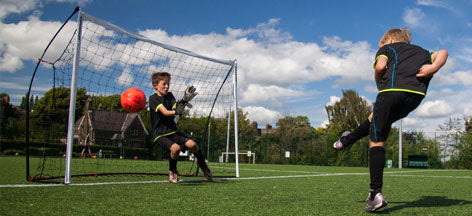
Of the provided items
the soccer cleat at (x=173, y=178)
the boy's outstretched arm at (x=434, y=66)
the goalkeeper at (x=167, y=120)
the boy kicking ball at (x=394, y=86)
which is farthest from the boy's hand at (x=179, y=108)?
the boy's outstretched arm at (x=434, y=66)

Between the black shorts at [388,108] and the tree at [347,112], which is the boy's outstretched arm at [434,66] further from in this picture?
the tree at [347,112]

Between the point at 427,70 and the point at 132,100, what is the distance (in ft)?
15.7

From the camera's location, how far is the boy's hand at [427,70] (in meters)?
3.21

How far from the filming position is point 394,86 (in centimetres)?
326

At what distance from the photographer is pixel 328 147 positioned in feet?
94.0

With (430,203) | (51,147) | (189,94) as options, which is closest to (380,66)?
(430,203)

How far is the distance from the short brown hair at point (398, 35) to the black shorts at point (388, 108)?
679mm

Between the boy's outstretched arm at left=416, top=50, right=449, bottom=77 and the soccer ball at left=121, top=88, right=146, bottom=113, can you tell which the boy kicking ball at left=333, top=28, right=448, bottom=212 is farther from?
the soccer ball at left=121, top=88, right=146, bottom=113

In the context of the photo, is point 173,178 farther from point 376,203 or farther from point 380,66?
point 380,66

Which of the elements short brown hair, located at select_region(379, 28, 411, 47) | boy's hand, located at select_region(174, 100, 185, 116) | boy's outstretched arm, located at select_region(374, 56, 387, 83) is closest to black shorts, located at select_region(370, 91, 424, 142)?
boy's outstretched arm, located at select_region(374, 56, 387, 83)

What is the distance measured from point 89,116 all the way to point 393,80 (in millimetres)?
22480

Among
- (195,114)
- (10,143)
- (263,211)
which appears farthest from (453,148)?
(10,143)

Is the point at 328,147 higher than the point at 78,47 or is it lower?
lower

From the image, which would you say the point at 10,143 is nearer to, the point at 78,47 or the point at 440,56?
the point at 78,47
